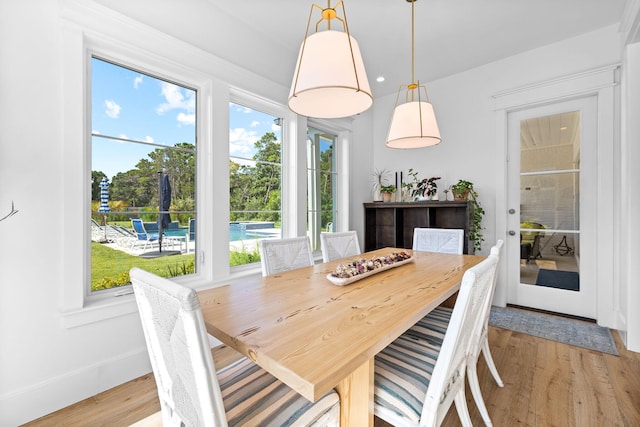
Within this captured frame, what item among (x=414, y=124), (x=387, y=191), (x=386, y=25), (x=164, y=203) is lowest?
→ (x=164, y=203)

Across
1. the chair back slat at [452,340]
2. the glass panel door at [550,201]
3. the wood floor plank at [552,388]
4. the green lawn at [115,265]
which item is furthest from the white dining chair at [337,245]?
the glass panel door at [550,201]

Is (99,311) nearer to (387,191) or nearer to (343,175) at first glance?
(343,175)

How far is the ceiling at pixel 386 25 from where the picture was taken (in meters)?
2.21

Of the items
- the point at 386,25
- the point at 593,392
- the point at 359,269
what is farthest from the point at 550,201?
the point at 359,269

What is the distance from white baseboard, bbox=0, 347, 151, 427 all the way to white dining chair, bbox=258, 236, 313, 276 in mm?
1036

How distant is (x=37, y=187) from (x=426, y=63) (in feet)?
11.6

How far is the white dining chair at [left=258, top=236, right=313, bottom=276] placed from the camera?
184cm

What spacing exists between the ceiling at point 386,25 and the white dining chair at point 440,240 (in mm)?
1833

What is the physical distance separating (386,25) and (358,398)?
281 cm

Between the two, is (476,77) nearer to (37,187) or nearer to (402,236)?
(402,236)

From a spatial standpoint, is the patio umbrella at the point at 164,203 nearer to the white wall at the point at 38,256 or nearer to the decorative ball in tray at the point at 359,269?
the white wall at the point at 38,256

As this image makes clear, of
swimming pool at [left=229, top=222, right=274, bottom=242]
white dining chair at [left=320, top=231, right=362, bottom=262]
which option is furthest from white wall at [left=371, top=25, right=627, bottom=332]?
swimming pool at [left=229, top=222, right=274, bottom=242]

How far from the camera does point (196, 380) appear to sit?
0.69 metres

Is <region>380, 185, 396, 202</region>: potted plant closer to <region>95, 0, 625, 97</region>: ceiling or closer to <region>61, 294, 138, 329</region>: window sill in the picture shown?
<region>95, 0, 625, 97</region>: ceiling
